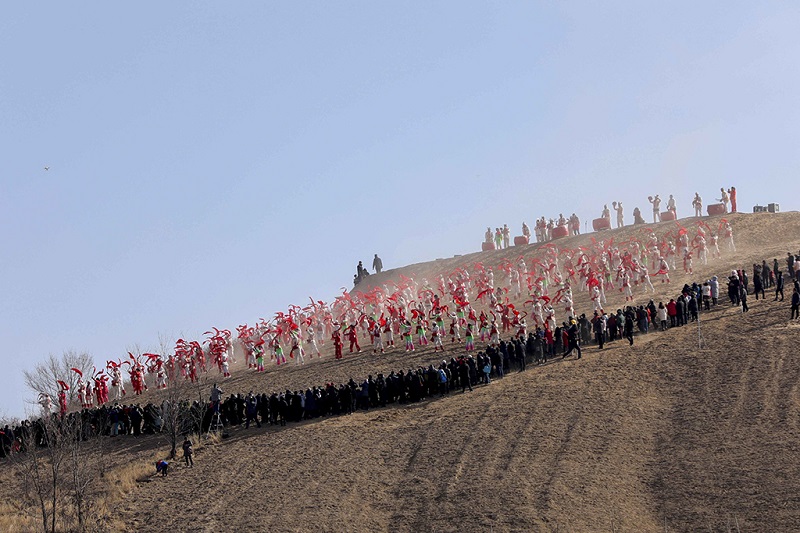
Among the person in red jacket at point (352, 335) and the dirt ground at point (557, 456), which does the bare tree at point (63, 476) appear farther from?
the person in red jacket at point (352, 335)

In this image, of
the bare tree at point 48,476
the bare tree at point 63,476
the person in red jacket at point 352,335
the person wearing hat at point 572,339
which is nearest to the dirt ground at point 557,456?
the person wearing hat at point 572,339

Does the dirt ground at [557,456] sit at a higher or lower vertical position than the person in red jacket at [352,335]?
lower

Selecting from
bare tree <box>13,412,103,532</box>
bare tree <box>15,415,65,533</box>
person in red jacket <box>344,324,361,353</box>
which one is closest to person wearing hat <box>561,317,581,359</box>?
person in red jacket <box>344,324,361,353</box>

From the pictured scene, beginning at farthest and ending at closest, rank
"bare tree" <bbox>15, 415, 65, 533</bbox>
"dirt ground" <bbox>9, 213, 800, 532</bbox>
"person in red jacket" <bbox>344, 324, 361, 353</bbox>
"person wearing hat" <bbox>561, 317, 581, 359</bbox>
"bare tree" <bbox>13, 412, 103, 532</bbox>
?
1. "person in red jacket" <bbox>344, 324, 361, 353</bbox>
2. "person wearing hat" <bbox>561, 317, 581, 359</bbox>
3. "bare tree" <bbox>15, 415, 65, 533</bbox>
4. "bare tree" <bbox>13, 412, 103, 532</bbox>
5. "dirt ground" <bbox>9, 213, 800, 532</bbox>

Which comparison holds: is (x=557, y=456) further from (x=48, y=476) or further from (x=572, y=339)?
(x=48, y=476)

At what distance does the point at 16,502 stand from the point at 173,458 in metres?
5.86

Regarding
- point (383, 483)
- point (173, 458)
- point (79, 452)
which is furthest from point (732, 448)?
point (79, 452)

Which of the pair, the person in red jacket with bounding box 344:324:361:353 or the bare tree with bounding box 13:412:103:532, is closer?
the bare tree with bounding box 13:412:103:532

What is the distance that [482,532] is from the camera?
27297 millimetres

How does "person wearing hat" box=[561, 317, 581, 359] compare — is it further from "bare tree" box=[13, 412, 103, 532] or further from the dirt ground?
"bare tree" box=[13, 412, 103, 532]

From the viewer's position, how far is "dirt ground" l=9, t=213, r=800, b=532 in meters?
27.7

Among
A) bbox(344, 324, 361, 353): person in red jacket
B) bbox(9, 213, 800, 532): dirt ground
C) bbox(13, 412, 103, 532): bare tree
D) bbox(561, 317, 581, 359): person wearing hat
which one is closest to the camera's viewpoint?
bbox(9, 213, 800, 532): dirt ground

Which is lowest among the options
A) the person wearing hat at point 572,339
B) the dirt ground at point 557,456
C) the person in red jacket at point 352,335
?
the dirt ground at point 557,456

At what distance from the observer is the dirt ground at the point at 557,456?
27744 millimetres
